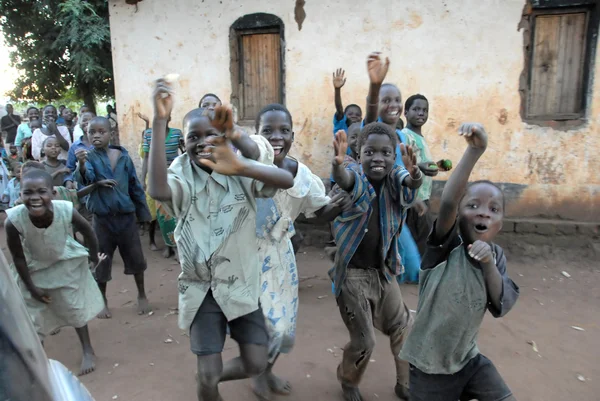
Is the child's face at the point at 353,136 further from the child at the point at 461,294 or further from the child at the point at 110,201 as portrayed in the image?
the child at the point at 461,294

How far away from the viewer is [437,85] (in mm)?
5293

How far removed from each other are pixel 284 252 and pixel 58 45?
976 cm

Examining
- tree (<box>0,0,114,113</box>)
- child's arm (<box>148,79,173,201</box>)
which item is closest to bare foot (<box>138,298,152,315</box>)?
child's arm (<box>148,79,173,201</box>)

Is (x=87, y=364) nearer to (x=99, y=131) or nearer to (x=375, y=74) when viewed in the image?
(x=99, y=131)

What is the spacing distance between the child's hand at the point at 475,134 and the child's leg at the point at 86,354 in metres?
2.83

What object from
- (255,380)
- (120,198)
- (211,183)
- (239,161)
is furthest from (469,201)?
(120,198)

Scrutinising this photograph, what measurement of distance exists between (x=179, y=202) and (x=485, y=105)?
4433mm

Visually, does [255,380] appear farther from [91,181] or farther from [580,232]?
[580,232]

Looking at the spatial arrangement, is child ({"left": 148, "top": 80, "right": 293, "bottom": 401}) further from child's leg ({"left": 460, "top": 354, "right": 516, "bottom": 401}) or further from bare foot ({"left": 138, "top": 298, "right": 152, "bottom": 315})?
bare foot ({"left": 138, "top": 298, "right": 152, "bottom": 315})

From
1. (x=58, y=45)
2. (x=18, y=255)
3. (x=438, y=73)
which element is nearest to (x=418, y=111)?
(x=438, y=73)

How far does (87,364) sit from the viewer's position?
119 inches

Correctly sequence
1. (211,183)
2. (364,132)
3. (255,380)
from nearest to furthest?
(211,183) → (364,132) → (255,380)

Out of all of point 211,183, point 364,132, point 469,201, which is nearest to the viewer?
point 469,201

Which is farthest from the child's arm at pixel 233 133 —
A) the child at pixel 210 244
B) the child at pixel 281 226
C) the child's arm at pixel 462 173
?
the child's arm at pixel 462 173
